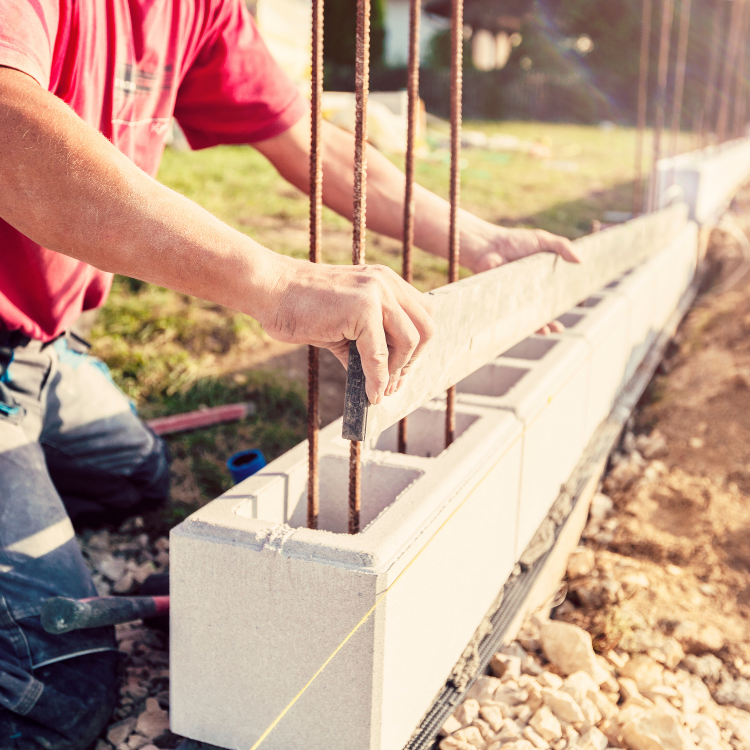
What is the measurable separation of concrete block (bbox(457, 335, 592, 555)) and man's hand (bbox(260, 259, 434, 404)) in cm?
98

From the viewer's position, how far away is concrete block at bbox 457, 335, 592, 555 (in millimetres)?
2467

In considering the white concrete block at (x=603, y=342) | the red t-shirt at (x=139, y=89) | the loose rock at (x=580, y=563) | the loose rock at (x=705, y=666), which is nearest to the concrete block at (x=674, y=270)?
the white concrete block at (x=603, y=342)

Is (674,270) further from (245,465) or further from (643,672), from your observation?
(245,465)

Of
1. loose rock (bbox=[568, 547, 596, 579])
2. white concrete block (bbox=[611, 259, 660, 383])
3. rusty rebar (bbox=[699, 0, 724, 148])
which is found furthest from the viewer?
rusty rebar (bbox=[699, 0, 724, 148])

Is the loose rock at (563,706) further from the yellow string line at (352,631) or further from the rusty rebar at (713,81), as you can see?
the rusty rebar at (713,81)

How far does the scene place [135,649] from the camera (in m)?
2.29

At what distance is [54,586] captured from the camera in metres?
2.07

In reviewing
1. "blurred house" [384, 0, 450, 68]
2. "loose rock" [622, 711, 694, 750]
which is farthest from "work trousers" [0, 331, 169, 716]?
"blurred house" [384, 0, 450, 68]

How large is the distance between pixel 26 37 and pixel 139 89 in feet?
2.44

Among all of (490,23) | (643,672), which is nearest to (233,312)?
(643,672)

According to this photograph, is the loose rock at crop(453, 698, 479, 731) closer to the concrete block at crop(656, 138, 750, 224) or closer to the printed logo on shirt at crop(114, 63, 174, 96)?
the printed logo on shirt at crop(114, 63, 174, 96)

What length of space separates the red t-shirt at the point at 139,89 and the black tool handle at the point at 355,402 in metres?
0.88

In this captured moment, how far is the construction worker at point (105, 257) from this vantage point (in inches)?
53.4

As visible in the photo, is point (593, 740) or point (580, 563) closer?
point (593, 740)
